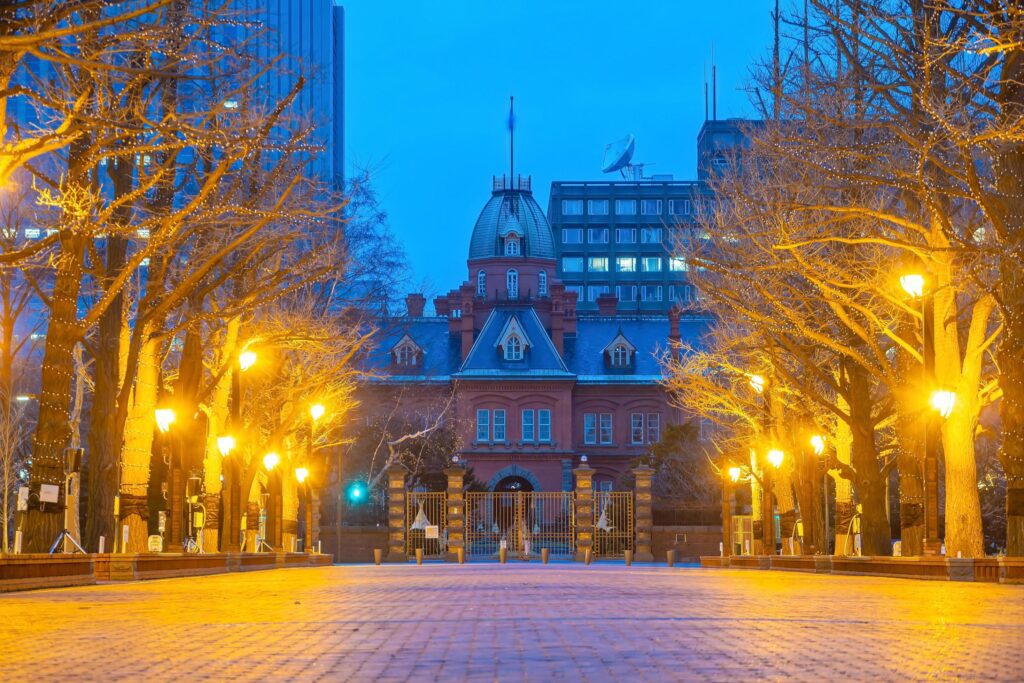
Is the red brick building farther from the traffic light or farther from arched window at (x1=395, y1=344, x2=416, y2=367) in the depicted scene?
the traffic light

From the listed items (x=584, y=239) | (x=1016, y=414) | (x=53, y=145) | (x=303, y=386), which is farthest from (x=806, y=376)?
(x=584, y=239)

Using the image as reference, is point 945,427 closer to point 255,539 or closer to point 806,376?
point 806,376

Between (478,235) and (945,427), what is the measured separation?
8228 centimetres

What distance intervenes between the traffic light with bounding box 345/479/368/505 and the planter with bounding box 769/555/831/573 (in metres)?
34.4

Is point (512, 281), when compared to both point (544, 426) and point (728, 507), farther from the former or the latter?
point (728, 507)

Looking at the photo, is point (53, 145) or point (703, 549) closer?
point (53, 145)

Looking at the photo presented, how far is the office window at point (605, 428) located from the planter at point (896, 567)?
217 ft

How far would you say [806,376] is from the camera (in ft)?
103

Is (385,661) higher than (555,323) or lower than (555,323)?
lower

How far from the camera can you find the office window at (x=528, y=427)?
9212cm

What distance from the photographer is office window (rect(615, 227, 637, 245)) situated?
149625 mm

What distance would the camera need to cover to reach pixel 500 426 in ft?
302

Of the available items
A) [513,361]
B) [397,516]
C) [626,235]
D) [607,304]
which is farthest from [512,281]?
[626,235]

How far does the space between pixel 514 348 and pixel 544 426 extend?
5402 mm
